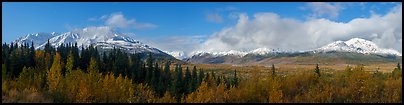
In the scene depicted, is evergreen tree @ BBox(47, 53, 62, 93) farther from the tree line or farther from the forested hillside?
the tree line

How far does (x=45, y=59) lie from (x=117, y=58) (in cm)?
1250

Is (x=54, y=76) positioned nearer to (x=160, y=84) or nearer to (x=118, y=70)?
(x=160, y=84)

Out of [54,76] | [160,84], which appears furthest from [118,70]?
[54,76]

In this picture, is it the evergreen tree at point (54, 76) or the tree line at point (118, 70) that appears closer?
the evergreen tree at point (54, 76)

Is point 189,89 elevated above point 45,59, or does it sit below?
below

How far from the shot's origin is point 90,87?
2458cm

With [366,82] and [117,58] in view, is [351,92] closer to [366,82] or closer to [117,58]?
[366,82]

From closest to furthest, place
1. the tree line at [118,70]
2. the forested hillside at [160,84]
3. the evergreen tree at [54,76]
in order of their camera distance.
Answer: the forested hillside at [160,84] < the evergreen tree at [54,76] < the tree line at [118,70]

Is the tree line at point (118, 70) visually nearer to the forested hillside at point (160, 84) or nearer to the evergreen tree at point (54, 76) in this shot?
the forested hillside at point (160, 84)

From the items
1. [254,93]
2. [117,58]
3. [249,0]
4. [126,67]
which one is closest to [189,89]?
[126,67]

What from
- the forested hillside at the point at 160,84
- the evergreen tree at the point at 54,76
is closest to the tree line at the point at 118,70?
the forested hillside at the point at 160,84

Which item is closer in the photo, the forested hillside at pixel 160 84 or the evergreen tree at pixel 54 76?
the forested hillside at pixel 160 84

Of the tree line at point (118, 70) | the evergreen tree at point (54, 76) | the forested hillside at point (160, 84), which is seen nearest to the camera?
the forested hillside at point (160, 84)

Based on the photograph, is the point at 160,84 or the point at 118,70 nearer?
the point at 160,84
